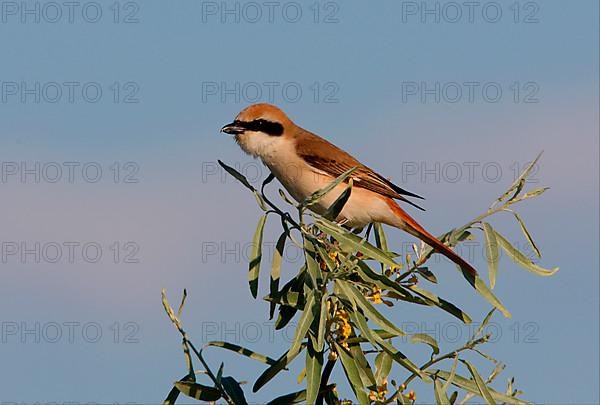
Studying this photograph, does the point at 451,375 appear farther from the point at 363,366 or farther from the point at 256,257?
the point at 256,257

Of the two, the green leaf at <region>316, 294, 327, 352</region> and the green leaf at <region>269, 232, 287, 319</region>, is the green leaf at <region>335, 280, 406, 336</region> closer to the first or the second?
the green leaf at <region>316, 294, 327, 352</region>

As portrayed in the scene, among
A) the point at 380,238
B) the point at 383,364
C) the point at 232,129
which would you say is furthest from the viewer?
the point at 232,129

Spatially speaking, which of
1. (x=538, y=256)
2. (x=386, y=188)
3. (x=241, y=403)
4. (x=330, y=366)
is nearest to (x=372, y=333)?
(x=330, y=366)

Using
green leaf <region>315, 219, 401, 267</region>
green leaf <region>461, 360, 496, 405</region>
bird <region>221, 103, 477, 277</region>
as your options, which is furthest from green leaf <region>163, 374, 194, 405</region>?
bird <region>221, 103, 477, 277</region>

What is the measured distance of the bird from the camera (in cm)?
612

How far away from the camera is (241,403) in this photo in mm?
3016

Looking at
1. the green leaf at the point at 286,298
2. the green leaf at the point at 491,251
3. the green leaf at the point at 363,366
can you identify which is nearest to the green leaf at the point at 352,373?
the green leaf at the point at 363,366

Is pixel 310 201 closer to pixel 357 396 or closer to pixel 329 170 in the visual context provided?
pixel 357 396

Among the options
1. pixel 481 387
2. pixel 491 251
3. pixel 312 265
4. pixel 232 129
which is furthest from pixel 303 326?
pixel 232 129

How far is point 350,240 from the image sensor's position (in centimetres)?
325

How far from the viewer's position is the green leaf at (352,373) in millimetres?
3002

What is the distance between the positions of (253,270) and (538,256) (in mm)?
1157

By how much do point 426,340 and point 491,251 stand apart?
52 cm

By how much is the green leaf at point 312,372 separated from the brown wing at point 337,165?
125 inches
